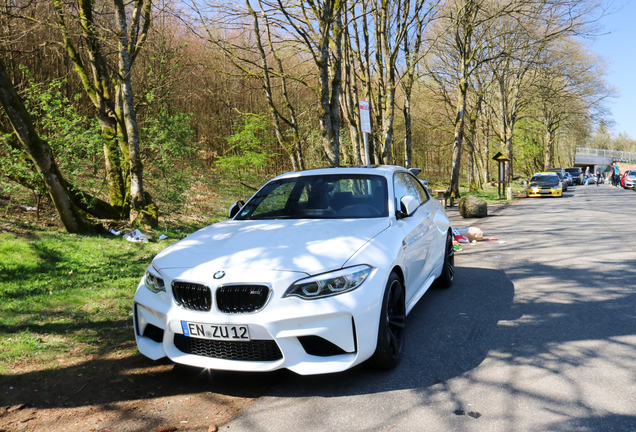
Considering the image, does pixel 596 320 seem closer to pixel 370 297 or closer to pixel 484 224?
pixel 370 297

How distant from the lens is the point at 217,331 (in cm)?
339

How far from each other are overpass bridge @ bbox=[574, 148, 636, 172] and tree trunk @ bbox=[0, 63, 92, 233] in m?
94.0

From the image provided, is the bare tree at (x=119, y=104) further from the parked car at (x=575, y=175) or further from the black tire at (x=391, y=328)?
the parked car at (x=575, y=175)

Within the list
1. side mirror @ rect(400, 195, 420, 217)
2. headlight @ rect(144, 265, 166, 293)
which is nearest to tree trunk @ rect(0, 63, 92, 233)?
headlight @ rect(144, 265, 166, 293)

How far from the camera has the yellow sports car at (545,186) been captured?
2897 centimetres

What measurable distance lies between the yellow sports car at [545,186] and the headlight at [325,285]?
28800 mm

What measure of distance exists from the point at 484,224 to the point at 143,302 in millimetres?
12438

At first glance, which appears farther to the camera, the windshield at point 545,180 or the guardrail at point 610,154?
the guardrail at point 610,154

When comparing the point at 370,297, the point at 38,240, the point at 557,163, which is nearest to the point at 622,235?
the point at 370,297

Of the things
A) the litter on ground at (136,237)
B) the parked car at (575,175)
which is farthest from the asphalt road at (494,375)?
the parked car at (575,175)

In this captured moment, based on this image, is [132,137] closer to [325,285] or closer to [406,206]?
[406,206]

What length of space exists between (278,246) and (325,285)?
610 mm

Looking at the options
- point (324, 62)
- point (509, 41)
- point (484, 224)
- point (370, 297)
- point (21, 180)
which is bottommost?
point (484, 224)

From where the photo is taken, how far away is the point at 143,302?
3799mm
